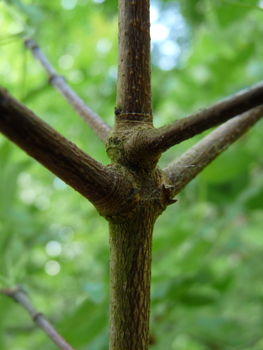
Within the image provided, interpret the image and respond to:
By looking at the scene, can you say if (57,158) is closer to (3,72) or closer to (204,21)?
(204,21)

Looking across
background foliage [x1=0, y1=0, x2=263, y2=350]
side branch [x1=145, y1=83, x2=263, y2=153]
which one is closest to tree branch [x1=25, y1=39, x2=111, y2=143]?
background foliage [x1=0, y1=0, x2=263, y2=350]

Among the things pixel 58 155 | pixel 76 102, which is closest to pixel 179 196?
pixel 76 102

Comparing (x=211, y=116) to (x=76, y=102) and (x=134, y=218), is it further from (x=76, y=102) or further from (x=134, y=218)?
(x=76, y=102)

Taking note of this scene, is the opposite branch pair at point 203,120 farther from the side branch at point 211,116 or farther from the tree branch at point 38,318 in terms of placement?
the tree branch at point 38,318

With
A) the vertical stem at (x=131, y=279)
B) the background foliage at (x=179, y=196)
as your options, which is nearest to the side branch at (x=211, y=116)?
the vertical stem at (x=131, y=279)

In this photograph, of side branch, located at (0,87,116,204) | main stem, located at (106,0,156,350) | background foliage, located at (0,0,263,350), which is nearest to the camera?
side branch, located at (0,87,116,204)

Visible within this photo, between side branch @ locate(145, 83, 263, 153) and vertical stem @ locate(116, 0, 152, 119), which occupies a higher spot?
vertical stem @ locate(116, 0, 152, 119)

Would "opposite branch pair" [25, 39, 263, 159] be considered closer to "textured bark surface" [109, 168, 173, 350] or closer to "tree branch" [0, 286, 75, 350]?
"textured bark surface" [109, 168, 173, 350]
